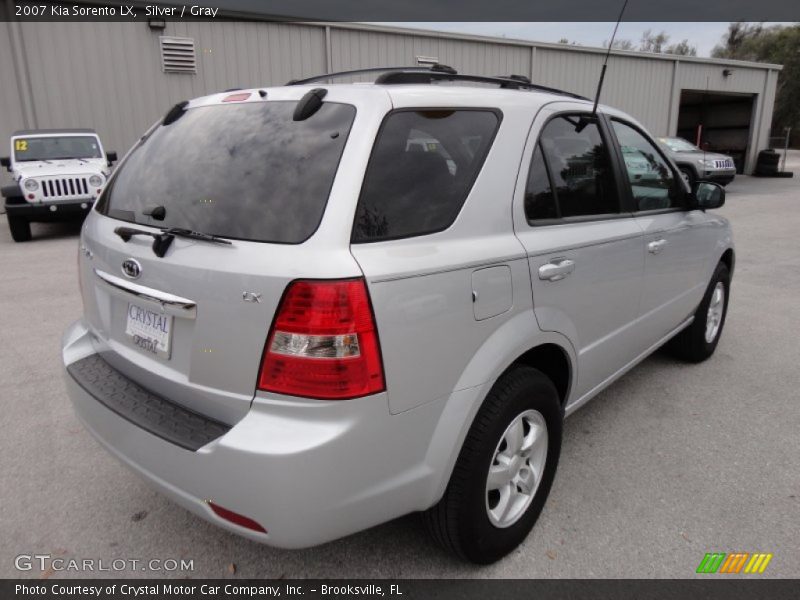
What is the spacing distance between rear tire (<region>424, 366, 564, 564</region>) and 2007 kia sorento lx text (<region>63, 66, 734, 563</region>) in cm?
Answer: 1

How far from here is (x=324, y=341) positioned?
167 cm

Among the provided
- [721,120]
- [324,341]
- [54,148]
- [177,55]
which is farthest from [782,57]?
[324,341]

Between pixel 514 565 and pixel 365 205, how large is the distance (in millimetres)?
1529

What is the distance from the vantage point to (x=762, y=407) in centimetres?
362

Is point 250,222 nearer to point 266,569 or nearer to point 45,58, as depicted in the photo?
point 266,569

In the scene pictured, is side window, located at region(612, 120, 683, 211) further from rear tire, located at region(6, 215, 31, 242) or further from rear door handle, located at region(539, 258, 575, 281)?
rear tire, located at region(6, 215, 31, 242)

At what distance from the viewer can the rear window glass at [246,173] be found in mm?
1798

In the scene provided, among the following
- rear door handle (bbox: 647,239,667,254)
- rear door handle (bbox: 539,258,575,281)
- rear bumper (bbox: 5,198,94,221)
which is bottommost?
rear bumper (bbox: 5,198,94,221)

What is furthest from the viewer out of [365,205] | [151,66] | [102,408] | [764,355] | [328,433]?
[151,66]

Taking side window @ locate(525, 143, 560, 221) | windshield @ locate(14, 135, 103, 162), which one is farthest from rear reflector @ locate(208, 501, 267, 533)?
windshield @ locate(14, 135, 103, 162)

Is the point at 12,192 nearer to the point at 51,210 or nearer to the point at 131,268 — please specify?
the point at 51,210

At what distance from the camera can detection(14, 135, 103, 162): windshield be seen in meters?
10.5

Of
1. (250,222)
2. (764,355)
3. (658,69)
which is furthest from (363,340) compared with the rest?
(658,69)

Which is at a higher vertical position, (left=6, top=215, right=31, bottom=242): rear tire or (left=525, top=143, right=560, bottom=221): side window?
(left=525, top=143, right=560, bottom=221): side window
